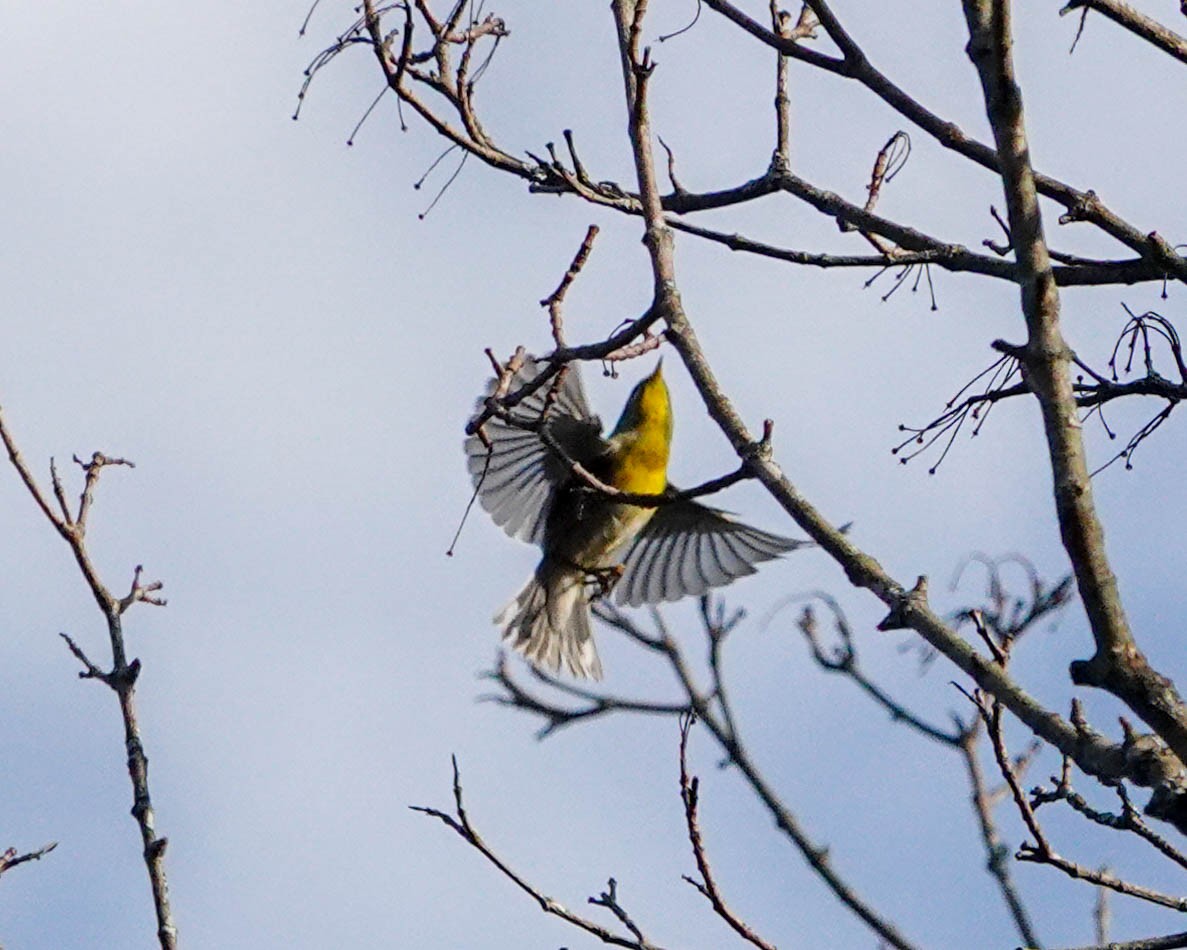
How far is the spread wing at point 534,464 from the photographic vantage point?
6551mm

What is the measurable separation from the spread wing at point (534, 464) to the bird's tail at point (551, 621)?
401 mm

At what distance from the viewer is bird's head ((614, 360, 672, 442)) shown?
705 cm

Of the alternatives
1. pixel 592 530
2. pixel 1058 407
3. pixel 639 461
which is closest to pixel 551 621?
pixel 592 530

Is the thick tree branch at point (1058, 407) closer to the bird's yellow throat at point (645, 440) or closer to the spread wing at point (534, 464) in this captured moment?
the spread wing at point (534, 464)

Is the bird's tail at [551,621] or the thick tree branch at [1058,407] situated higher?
the bird's tail at [551,621]

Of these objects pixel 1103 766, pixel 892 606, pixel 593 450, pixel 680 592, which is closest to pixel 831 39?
pixel 892 606

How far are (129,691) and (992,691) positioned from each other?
1571mm

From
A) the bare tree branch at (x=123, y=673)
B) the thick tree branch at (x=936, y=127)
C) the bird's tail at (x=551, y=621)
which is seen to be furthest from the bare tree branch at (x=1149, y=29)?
the bird's tail at (x=551, y=621)

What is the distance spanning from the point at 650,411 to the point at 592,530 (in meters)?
0.54

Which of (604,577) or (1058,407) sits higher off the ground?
(604,577)

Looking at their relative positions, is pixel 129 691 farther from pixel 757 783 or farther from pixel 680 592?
pixel 680 592

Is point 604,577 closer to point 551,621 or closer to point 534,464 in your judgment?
point 534,464

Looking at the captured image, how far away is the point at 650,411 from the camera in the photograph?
7113 millimetres

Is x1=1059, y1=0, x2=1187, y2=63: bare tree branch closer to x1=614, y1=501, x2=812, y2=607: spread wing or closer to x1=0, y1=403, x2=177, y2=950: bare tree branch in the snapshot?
x1=0, y1=403, x2=177, y2=950: bare tree branch
